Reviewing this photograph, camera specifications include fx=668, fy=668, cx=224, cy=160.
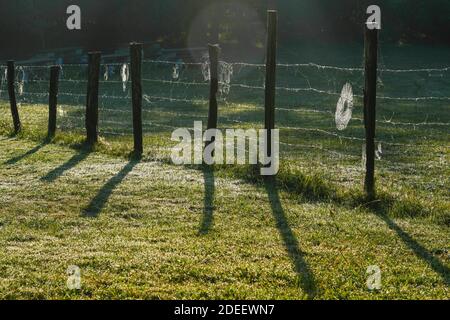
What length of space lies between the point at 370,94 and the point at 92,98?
602cm

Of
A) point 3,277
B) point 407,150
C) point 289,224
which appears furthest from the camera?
point 407,150

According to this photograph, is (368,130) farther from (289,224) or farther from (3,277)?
(3,277)

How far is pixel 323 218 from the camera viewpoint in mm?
7617

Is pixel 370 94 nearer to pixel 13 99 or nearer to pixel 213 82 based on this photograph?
pixel 213 82

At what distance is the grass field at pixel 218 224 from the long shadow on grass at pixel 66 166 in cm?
3

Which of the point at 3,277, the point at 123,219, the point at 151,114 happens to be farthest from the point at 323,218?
the point at 151,114

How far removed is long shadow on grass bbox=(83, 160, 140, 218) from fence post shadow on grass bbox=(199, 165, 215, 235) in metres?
1.20

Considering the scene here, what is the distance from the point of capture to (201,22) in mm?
42125

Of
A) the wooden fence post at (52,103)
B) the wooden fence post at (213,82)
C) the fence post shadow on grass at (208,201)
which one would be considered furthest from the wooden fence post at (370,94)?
the wooden fence post at (52,103)

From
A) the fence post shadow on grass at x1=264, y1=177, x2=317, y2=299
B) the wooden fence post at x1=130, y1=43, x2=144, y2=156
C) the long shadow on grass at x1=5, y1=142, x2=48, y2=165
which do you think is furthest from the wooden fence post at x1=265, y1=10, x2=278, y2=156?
the long shadow on grass at x1=5, y1=142, x2=48, y2=165

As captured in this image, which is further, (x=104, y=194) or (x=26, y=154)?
(x=26, y=154)

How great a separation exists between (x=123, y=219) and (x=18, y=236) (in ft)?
4.01

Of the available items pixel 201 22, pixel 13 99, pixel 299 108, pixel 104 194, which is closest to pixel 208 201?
pixel 104 194

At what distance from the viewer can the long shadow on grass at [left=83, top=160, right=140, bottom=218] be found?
8.01 metres
